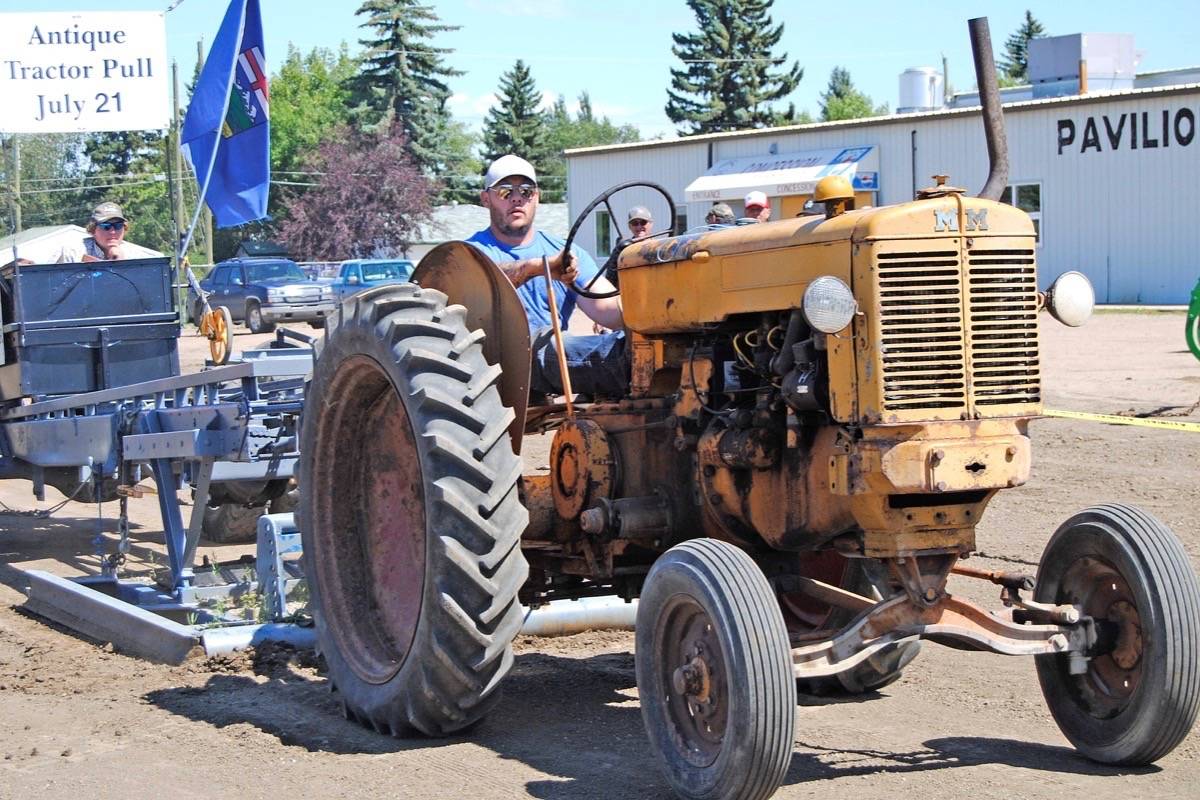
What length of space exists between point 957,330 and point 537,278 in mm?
2409

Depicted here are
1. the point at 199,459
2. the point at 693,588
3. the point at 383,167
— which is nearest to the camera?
the point at 693,588

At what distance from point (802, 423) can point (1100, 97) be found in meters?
28.4

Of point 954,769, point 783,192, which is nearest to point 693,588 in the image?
point 954,769

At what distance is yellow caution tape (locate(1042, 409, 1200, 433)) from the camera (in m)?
12.5

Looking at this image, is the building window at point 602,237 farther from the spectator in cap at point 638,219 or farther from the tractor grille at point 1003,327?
the tractor grille at point 1003,327

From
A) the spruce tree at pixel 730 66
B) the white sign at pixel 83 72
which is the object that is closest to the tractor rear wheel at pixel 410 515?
the white sign at pixel 83 72

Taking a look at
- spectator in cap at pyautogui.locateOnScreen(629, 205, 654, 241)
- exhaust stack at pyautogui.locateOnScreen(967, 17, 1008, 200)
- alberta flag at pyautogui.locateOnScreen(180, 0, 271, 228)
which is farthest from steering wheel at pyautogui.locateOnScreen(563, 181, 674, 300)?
alberta flag at pyautogui.locateOnScreen(180, 0, 271, 228)

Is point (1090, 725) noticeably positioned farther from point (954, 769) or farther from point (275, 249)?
point (275, 249)

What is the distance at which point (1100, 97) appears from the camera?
31.1 m

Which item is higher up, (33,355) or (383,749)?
(33,355)

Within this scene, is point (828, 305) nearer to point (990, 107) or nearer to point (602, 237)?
point (990, 107)

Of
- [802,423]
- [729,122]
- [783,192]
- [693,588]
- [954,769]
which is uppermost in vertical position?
[729,122]

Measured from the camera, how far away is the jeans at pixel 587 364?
20.0ft

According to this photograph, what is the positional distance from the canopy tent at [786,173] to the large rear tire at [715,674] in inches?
1186
